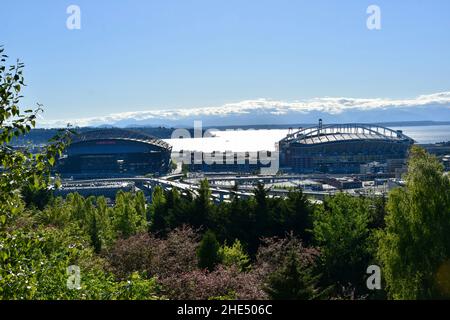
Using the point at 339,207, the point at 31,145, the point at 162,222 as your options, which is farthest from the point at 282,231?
the point at 31,145

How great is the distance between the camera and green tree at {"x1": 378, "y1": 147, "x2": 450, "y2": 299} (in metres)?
15.7

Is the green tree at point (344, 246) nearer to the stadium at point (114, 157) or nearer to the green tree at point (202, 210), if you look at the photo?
the green tree at point (202, 210)

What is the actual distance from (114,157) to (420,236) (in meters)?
114

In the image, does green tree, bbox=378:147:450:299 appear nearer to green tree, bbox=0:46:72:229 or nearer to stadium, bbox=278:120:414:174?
green tree, bbox=0:46:72:229

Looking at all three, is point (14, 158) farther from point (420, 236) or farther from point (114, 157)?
point (114, 157)

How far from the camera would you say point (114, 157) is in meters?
127

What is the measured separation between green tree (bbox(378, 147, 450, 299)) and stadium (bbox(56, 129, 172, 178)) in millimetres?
109055

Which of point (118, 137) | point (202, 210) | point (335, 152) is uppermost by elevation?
point (118, 137)

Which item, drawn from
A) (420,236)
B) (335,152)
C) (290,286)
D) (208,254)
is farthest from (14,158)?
(335,152)

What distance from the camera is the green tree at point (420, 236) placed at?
1573 cm

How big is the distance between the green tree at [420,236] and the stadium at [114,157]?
109m

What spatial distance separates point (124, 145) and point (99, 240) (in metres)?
97.1

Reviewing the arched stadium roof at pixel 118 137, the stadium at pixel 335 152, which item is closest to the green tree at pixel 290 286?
the stadium at pixel 335 152

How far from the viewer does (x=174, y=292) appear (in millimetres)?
17094
